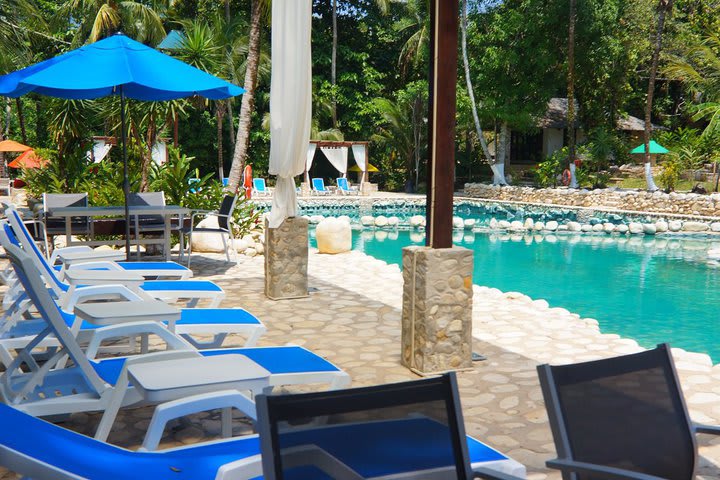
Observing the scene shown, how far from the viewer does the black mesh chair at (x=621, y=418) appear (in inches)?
73.9

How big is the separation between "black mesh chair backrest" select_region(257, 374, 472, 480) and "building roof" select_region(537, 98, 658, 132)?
29626 mm

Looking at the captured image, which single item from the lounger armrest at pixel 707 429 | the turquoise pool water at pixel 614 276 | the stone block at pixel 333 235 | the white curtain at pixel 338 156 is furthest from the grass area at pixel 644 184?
the lounger armrest at pixel 707 429

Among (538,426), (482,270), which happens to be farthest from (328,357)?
(482,270)

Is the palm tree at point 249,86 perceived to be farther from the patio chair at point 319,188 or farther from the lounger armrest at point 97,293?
the patio chair at point 319,188

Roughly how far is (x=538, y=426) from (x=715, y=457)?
0.83m

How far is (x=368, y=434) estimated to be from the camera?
1640mm

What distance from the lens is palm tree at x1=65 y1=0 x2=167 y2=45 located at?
2256 centimetres

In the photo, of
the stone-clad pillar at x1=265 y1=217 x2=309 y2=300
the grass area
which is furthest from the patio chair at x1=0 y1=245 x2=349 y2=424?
the grass area

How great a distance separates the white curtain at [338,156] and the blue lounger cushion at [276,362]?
23231 millimetres

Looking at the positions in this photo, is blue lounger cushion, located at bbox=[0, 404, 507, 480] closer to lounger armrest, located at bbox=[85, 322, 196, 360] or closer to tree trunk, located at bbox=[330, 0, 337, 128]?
lounger armrest, located at bbox=[85, 322, 196, 360]

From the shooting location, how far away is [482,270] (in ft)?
40.4

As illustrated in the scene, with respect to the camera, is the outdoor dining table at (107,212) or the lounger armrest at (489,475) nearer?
the lounger armrest at (489,475)

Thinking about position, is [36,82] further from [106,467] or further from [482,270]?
[482,270]

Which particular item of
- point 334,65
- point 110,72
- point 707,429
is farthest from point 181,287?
point 334,65
